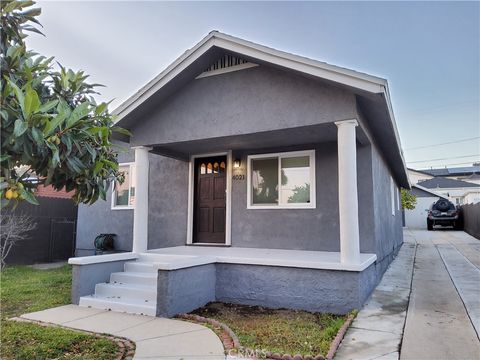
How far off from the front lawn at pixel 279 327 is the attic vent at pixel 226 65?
4580 millimetres

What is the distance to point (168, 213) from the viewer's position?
31.1 feet

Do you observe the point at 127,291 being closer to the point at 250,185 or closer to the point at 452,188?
the point at 250,185

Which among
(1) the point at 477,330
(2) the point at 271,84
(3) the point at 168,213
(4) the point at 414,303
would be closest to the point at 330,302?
(4) the point at 414,303

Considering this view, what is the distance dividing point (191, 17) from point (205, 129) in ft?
16.7

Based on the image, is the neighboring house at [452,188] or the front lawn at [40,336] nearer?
the front lawn at [40,336]

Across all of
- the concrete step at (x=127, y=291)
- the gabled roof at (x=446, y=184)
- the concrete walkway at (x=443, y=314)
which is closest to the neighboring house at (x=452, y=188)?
the gabled roof at (x=446, y=184)

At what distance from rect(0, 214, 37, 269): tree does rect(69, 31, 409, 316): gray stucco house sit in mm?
4138

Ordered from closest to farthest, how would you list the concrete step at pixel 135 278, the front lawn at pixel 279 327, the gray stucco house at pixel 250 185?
the front lawn at pixel 279 327 → the gray stucco house at pixel 250 185 → the concrete step at pixel 135 278

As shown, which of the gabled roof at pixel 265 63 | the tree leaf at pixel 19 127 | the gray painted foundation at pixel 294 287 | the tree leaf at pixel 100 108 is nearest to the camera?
the tree leaf at pixel 19 127

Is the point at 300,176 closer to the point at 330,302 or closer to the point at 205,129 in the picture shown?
the point at 205,129

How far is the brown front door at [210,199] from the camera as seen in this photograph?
8.94 metres

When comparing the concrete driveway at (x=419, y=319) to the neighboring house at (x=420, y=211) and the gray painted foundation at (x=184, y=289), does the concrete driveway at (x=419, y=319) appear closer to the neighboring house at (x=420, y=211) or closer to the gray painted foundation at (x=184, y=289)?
the gray painted foundation at (x=184, y=289)

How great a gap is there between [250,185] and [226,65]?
9.63ft

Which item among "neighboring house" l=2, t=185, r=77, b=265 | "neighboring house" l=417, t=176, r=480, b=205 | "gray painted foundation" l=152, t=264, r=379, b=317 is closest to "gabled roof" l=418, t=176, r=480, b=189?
"neighboring house" l=417, t=176, r=480, b=205
